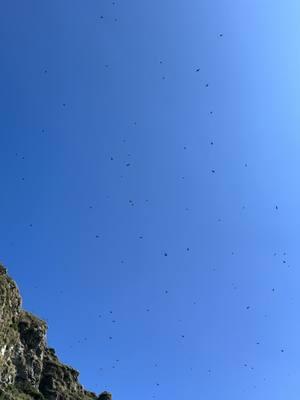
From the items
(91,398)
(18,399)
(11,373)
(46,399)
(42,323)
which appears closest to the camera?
(18,399)

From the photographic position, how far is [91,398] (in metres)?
195

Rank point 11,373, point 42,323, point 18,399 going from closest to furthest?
point 18,399, point 11,373, point 42,323

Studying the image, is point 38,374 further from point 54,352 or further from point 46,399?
point 54,352

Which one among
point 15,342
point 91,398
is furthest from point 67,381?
point 15,342

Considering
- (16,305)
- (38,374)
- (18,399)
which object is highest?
(16,305)

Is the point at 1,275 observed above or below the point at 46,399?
above

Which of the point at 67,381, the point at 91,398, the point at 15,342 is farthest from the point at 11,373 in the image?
the point at 91,398

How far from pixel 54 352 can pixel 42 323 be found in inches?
926

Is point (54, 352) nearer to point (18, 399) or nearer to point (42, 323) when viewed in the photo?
point (42, 323)

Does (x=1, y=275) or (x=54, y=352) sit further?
(x=54, y=352)

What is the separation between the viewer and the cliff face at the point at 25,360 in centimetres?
15312

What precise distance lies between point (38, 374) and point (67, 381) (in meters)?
19.9

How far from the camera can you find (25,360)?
16162 centimetres

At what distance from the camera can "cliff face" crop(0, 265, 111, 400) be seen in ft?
502
